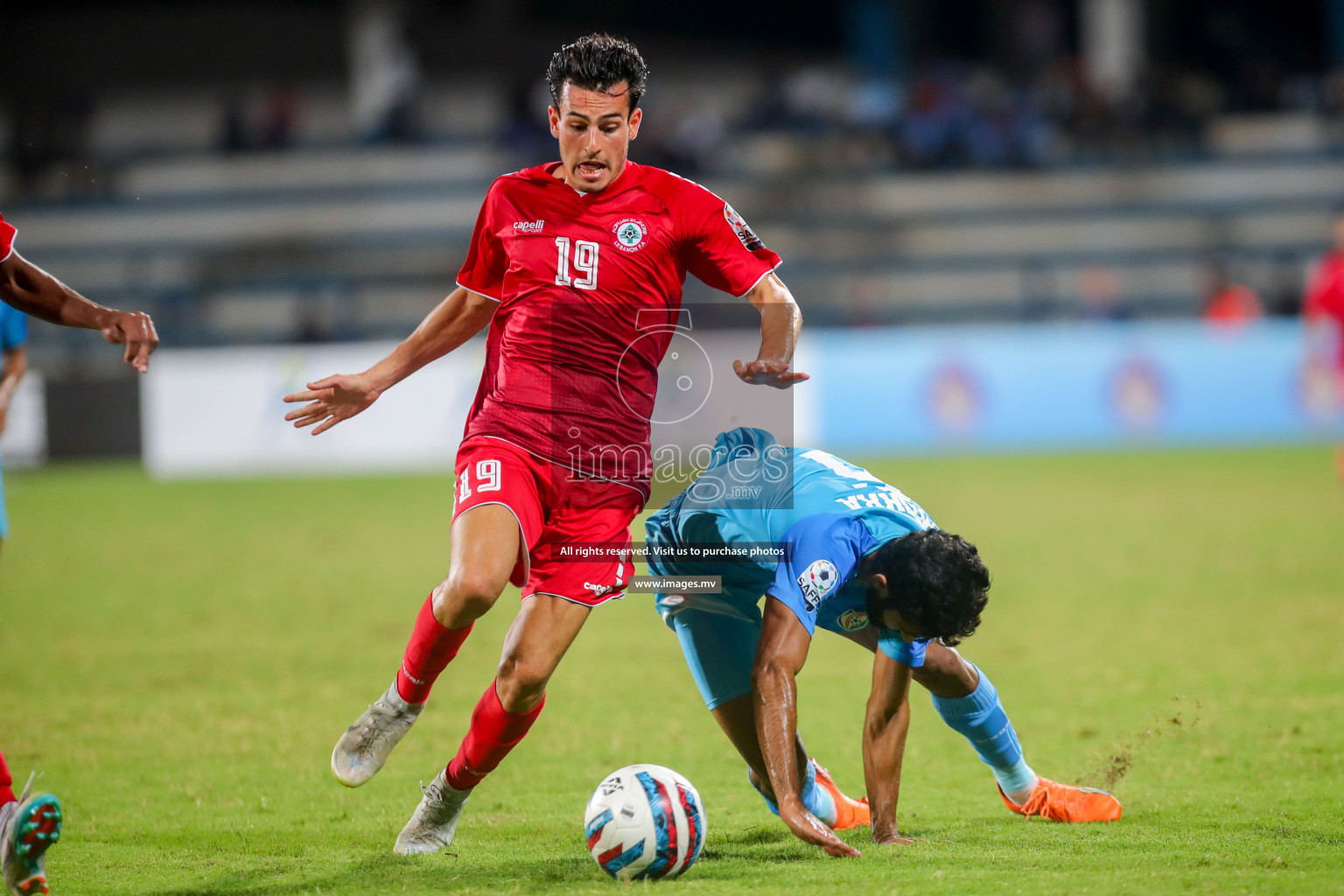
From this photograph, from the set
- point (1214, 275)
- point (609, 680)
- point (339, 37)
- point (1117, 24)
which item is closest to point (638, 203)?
point (609, 680)

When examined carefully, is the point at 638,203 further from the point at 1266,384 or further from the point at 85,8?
the point at 85,8

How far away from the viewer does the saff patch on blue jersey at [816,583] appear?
386 centimetres

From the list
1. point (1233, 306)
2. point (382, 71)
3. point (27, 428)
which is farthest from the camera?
point (382, 71)

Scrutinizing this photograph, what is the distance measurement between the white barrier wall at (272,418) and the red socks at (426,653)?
12.4m

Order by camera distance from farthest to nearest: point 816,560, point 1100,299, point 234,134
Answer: point 234,134 → point 1100,299 → point 816,560

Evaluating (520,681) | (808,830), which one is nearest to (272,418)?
(520,681)

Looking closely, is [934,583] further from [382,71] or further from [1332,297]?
[382,71]

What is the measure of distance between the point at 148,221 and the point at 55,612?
16055 millimetres

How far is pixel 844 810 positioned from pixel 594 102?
91.8 inches

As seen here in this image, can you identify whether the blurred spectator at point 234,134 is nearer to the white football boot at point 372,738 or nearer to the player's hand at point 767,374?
the white football boot at point 372,738

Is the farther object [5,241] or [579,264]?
[579,264]

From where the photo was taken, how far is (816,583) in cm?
386

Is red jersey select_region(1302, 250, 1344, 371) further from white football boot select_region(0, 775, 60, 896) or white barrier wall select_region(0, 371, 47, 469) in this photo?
white barrier wall select_region(0, 371, 47, 469)

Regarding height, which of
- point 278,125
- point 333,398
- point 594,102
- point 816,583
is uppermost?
point 278,125
